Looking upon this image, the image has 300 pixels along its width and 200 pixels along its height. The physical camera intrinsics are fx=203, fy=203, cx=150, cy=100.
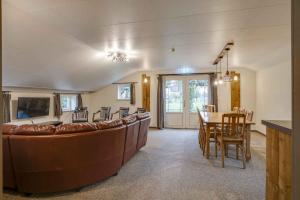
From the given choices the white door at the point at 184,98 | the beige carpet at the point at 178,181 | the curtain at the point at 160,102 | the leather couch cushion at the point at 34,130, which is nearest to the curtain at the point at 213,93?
the white door at the point at 184,98

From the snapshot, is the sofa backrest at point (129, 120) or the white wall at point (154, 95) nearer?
the sofa backrest at point (129, 120)

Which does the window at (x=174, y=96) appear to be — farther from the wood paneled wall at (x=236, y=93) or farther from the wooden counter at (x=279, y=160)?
the wooden counter at (x=279, y=160)

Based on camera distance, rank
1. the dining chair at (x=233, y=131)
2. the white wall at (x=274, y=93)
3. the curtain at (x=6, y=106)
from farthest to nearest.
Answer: the curtain at (x=6, y=106) → the white wall at (x=274, y=93) → the dining chair at (x=233, y=131)

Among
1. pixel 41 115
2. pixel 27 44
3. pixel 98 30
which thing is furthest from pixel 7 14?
pixel 41 115

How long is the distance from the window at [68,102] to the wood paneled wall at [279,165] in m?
7.19

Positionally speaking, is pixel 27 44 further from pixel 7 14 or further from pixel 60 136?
pixel 60 136

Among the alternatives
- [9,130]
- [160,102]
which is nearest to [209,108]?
[160,102]

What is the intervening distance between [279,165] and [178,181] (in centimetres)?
174

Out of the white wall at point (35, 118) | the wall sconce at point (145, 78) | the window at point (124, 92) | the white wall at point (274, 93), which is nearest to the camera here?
the white wall at point (274, 93)

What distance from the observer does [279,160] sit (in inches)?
63.2

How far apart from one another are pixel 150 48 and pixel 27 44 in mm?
2442

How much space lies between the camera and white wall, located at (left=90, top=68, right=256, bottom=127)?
24.0 ft

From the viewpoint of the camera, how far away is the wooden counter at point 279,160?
143 centimetres

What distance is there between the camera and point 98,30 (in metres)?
3.41
